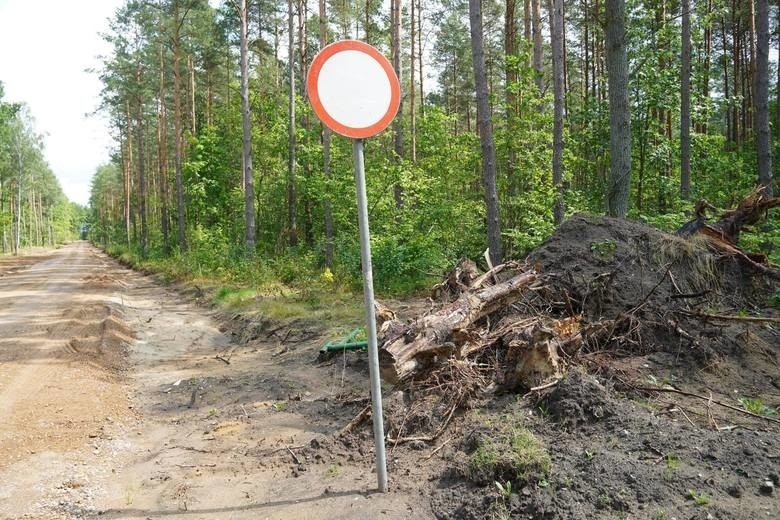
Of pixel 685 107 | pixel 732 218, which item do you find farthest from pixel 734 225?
pixel 685 107

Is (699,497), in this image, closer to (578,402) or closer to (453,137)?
(578,402)

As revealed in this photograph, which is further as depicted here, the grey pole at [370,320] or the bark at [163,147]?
the bark at [163,147]

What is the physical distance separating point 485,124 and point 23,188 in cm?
6375

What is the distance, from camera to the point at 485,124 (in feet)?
32.3

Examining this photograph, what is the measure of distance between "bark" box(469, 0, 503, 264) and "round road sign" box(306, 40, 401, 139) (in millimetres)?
6740

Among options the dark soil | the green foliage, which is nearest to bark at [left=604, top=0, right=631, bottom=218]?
the dark soil

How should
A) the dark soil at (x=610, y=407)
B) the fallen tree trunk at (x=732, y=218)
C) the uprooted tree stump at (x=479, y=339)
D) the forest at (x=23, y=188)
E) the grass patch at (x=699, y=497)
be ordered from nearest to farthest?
the grass patch at (x=699, y=497)
the dark soil at (x=610, y=407)
the uprooted tree stump at (x=479, y=339)
the fallen tree trunk at (x=732, y=218)
the forest at (x=23, y=188)

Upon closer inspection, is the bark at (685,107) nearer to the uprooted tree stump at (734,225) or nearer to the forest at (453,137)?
the forest at (453,137)

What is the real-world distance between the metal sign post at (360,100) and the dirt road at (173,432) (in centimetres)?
68

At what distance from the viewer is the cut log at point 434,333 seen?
4668 mm

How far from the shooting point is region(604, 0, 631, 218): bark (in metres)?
9.02

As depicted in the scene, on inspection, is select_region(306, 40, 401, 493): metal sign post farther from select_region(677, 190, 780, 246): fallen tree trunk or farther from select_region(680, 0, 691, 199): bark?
select_region(680, 0, 691, 199): bark

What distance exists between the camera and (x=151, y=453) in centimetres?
466

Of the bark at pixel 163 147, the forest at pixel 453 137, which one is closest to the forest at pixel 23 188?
the bark at pixel 163 147
